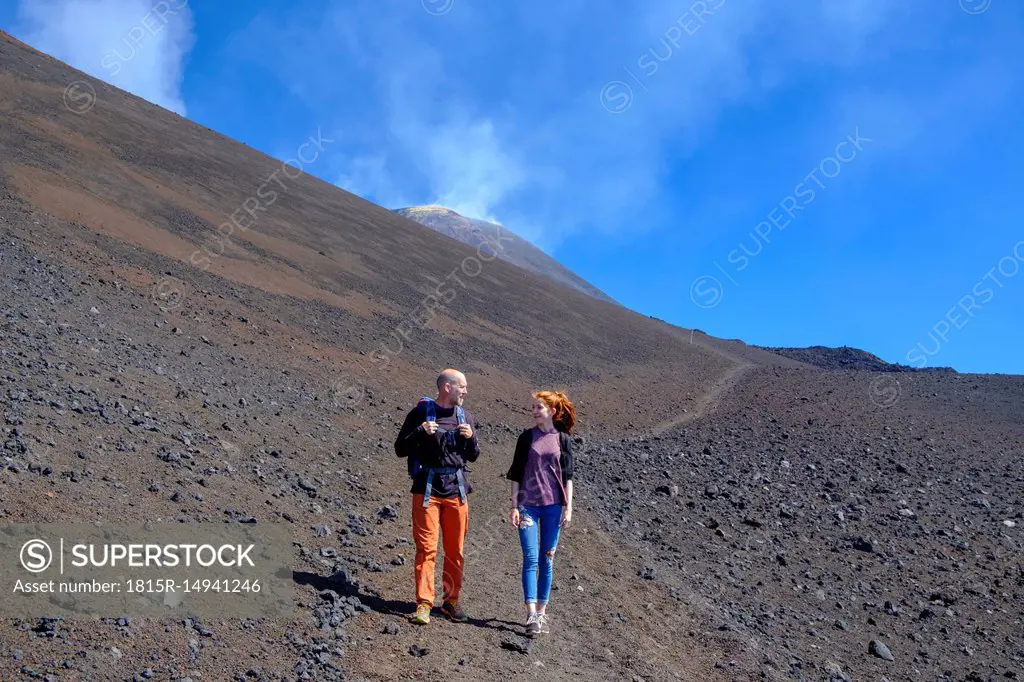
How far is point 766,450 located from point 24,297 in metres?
13.0

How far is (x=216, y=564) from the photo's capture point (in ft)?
17.4

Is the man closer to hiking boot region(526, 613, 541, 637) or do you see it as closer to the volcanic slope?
the volcanic slope

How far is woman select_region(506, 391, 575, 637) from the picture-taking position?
5438 mm

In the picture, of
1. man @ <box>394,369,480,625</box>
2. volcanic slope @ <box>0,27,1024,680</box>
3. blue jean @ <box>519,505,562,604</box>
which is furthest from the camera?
blue jean @ <box>519,505,562,604</box>

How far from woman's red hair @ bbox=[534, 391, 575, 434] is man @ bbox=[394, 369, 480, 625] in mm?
556

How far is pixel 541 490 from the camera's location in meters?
5.43

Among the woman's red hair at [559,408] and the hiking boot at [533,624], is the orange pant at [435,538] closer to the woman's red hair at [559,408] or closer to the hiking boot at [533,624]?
the hiking boot at [533,624]

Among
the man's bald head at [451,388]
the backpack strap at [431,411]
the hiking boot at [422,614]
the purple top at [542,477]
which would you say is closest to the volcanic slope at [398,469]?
the hiking boot at [422,614]

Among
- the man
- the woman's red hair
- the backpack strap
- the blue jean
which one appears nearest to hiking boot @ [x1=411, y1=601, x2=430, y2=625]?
the man

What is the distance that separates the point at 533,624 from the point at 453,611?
574 millimetres

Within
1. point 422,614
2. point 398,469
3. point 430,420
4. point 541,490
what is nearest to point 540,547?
point 541,490

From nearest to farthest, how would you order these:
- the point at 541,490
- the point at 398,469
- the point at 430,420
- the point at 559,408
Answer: the point at 430,420 → the point at 541,490 → the point at 559,408 → the point at 398,469

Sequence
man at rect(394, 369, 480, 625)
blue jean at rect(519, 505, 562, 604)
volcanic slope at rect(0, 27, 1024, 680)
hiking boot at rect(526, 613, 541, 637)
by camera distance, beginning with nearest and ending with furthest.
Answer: man at rect(394, 369, 480, 625)
volcanic slope at rect(0, 27, 1024, 680)
blue jean at rect(519, 505, 562, 604)
hiking boot at rect(526, 613, 541, 637)

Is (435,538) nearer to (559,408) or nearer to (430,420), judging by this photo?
(430,420)
